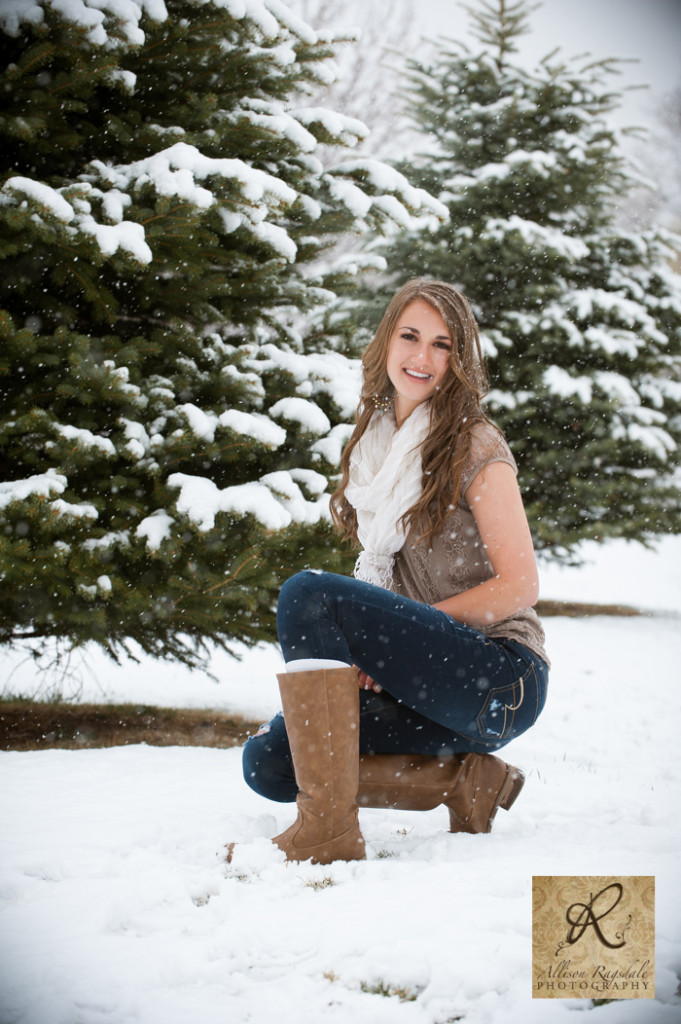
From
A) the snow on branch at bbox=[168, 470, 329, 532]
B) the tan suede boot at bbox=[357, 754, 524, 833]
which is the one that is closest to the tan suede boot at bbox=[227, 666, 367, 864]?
the tan suede boot at bbox=[357, 754, 524, 833]

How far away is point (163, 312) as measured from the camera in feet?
12.0

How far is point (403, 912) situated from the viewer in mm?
1438

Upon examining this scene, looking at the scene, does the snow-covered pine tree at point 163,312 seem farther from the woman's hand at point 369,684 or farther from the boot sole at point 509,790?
the boot sole at point 509,790

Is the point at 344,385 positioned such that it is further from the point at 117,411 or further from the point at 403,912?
the point at 403,912

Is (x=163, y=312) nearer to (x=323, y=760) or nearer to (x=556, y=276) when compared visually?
(x=323, y=760)

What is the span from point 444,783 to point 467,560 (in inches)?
23.4

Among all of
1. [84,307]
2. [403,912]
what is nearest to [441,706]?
[403,912]

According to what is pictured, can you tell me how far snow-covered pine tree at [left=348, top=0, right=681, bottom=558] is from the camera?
7.26 metres

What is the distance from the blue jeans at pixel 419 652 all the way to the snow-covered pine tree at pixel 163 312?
122cm

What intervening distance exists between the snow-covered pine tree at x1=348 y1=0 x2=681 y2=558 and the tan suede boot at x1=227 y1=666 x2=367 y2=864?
225 inches

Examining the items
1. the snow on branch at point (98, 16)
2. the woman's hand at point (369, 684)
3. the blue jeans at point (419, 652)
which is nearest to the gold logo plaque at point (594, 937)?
the blue jeans at point (419, 652)

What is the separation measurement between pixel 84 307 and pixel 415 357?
199 cm

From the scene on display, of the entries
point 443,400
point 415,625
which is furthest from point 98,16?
point 415,625

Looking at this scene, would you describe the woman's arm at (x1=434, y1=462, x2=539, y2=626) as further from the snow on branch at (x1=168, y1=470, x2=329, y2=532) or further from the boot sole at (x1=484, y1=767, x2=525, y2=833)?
the snow on branch at (x1=168, y1=470, x2=329, y2=532)
